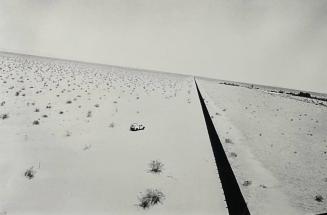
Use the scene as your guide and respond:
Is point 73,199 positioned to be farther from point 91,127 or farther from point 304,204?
point 91,127

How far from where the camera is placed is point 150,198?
5.38 metres

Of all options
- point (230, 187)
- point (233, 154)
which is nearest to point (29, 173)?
point (230, 187)

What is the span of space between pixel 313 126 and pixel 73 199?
48.7 ft

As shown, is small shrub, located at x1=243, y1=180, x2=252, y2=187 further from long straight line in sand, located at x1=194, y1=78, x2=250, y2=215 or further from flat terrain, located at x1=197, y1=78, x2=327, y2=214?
long straight line in sand, located at x1=194, y1=78, x2=250, y2=215

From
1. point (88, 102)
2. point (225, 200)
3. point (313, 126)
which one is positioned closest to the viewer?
point (225, 200)

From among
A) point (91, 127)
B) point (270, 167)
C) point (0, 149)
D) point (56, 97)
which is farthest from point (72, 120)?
point (270, 167)

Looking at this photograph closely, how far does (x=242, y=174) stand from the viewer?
7.31 m

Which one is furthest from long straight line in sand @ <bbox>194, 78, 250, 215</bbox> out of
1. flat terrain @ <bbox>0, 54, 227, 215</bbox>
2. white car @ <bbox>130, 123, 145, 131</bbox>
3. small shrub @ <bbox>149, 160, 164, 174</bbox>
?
white car @ <bbox>130, 123, 145, 131</bbox>

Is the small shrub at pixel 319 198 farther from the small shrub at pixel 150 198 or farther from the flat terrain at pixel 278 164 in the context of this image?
the small shrub at pixel 150 198

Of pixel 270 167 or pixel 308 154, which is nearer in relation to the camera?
pixel 270 167

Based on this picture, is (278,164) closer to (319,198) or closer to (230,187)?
(319,198)

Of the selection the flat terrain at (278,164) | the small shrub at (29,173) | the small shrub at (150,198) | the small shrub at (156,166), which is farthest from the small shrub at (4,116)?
the flat terrain at (278,164)

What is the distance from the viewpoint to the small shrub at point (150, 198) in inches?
203

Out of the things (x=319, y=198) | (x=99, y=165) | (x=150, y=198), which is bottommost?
(x=99, y=165)
